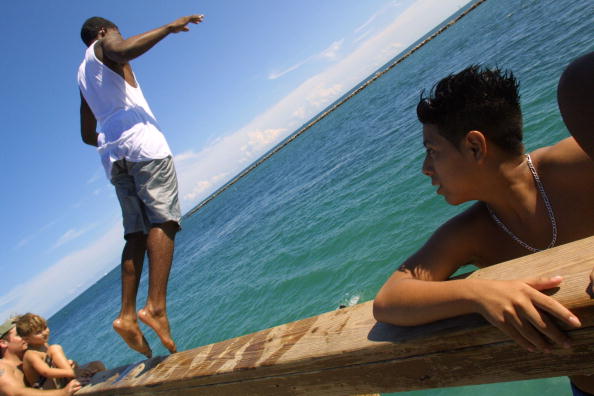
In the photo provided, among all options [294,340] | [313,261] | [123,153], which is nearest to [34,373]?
[123,153]

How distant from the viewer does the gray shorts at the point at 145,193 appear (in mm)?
3033

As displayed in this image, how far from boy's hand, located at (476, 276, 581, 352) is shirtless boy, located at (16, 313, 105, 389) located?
13.6ft

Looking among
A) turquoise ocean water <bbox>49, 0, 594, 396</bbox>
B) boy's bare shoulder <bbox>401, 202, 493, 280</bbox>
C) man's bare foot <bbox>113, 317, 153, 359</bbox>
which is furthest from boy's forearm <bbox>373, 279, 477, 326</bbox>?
turquoise ocean water <bbox>49, 0, 594, 396</bbox>

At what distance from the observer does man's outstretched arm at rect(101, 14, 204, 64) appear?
2.82 meters

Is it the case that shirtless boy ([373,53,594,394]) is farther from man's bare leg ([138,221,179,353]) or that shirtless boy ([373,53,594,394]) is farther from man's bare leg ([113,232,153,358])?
man's bare leg ([113,232,153,358])

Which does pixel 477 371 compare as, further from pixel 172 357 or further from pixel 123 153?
pixel 123 153

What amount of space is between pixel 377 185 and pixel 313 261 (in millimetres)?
4097

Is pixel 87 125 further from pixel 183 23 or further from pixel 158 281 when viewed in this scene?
pixel 158 281

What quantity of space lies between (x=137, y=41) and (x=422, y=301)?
2507 mm

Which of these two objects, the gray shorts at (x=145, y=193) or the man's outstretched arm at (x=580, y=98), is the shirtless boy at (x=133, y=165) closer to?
the gray shorts at (x=145, y=193)

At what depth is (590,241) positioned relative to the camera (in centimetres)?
115

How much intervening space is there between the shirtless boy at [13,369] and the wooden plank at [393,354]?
1.84m

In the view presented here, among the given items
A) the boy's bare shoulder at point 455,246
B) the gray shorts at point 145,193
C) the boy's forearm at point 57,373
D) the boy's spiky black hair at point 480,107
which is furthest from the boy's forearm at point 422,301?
the boy's forearm at point 57,373

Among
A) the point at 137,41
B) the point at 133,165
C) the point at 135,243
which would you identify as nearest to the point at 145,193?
the point at 133,165
